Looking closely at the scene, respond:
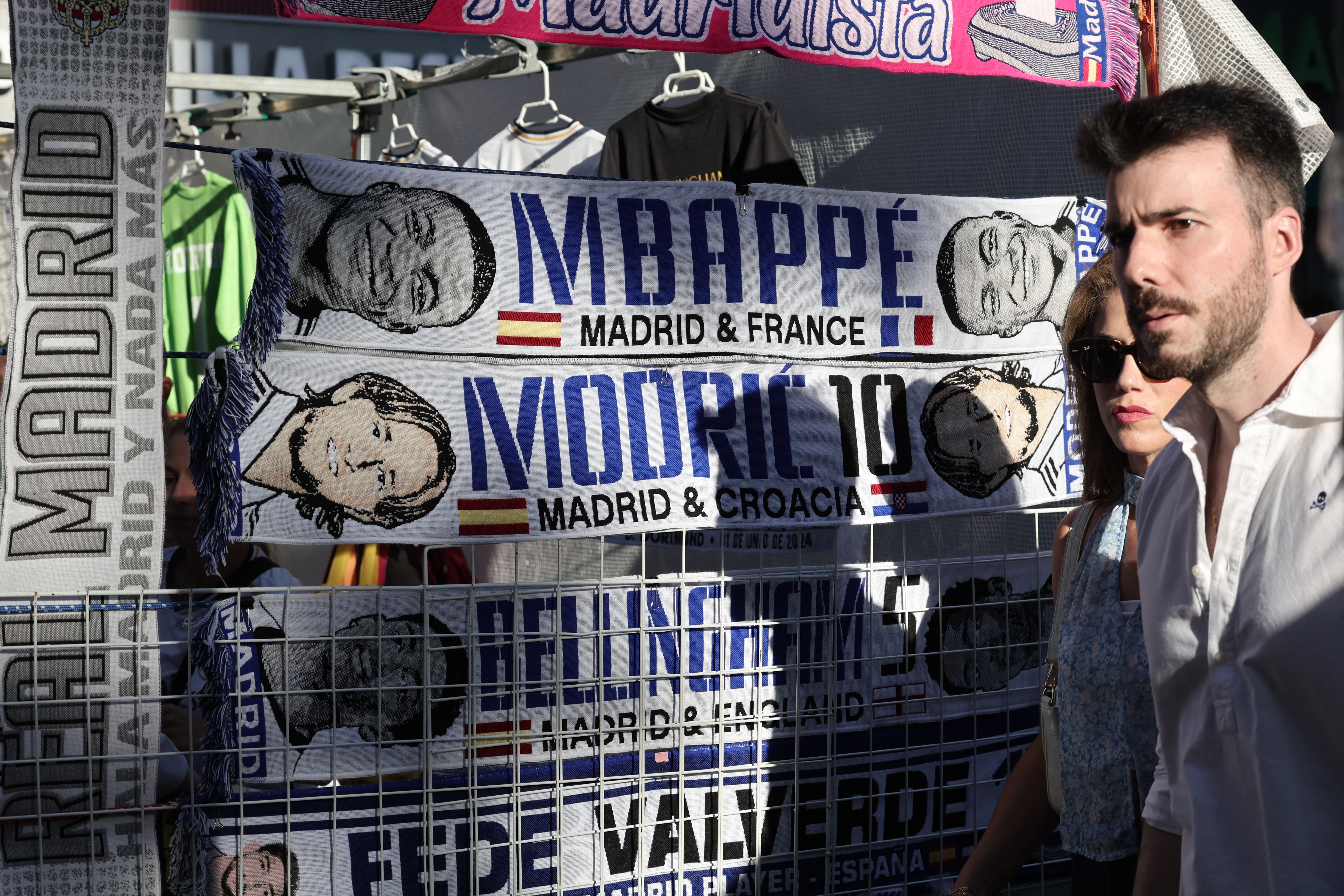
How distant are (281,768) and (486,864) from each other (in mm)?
404

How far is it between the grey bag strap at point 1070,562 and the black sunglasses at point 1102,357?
216 millimetres

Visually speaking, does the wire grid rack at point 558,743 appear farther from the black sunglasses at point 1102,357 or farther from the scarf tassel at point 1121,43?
the scarf tassel at point 1121,43

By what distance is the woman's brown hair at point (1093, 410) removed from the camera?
6.17 ft

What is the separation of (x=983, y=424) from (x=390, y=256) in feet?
4.29

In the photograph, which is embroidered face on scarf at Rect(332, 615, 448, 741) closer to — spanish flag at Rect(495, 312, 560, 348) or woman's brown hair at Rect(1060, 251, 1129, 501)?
spanish flag at Rect(495, 312, 560, 348)

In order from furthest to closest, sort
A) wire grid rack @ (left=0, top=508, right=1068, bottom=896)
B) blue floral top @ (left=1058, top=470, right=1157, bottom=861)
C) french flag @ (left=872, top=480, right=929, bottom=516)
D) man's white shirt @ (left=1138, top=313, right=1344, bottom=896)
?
french flag @ (left=872, top=480, right=929, bottom=516), wire grid rack @ (left=0, top=508, right=1068, bottom=896), blue floral top @ (left=1058, top=470, right=1157, bottom=861), man's white shirt @ (left=1138, top=313, right=1344, bottom=896)

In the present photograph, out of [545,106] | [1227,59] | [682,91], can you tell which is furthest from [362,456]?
[1227,59]

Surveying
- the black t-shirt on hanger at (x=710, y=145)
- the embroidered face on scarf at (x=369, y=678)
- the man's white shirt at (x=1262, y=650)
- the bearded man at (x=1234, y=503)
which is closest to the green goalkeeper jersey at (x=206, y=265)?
the black t-shirt on hanger at (x=710, y=145)

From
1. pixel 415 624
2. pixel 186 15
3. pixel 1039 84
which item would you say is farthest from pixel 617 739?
pixel 186 15

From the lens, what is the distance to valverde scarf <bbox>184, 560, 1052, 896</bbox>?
1.88 metres

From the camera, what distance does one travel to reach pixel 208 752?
1.80m

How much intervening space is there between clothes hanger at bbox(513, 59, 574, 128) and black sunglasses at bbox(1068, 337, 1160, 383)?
2.18 meters

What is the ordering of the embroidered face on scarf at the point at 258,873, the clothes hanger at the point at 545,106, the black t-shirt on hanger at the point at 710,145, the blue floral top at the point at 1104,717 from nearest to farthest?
the blue floral top at the point at 1104,717, the embroidered face on scarf at the point at 258,873, the black t-shirt on hanger at the point at 710,145, the clothes hanger at the point at 545,106

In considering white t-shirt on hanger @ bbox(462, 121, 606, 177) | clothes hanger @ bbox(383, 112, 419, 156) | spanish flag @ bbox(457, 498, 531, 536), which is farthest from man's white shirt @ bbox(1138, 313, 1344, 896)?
clothes hanger @ bbox(383, 112, 419, 156)
